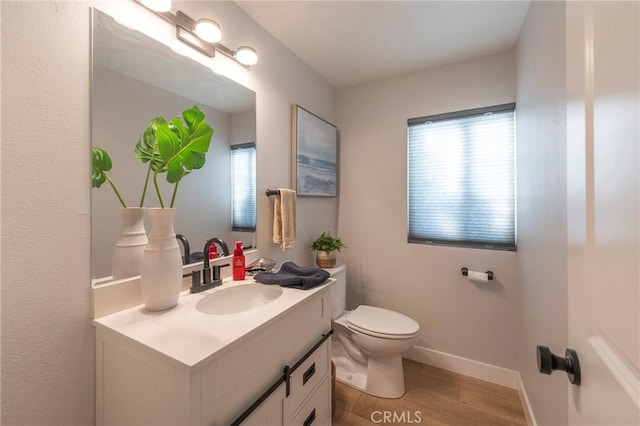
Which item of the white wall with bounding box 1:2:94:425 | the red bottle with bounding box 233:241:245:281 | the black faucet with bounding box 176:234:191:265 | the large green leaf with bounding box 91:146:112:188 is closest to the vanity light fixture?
the white wall with bounding box 1:2:94:425

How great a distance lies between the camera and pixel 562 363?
538mm

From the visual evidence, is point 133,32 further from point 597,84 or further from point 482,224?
point 482,224

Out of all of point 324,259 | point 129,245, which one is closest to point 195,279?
point 129,245

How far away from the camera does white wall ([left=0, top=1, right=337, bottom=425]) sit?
0.73m

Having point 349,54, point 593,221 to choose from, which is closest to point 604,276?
point 593,221

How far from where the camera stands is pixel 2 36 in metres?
0.71

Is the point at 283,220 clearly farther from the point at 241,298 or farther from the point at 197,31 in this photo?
the point at 197,31

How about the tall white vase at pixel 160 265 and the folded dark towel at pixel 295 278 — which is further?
the folded dark towel at pixel 295 278

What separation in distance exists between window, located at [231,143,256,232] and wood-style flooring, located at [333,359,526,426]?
1302 millimetres

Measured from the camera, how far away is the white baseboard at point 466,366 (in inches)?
72.4

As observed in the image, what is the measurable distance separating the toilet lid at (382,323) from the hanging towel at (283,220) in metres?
0.71

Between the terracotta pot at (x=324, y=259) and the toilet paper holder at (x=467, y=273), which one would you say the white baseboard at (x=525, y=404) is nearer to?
the toilet paper holder at (x=467, y=273)

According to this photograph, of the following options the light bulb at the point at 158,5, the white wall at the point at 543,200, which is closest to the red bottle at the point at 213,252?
the light bulb at the point at 158,5

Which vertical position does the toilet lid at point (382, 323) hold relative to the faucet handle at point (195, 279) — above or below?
below
